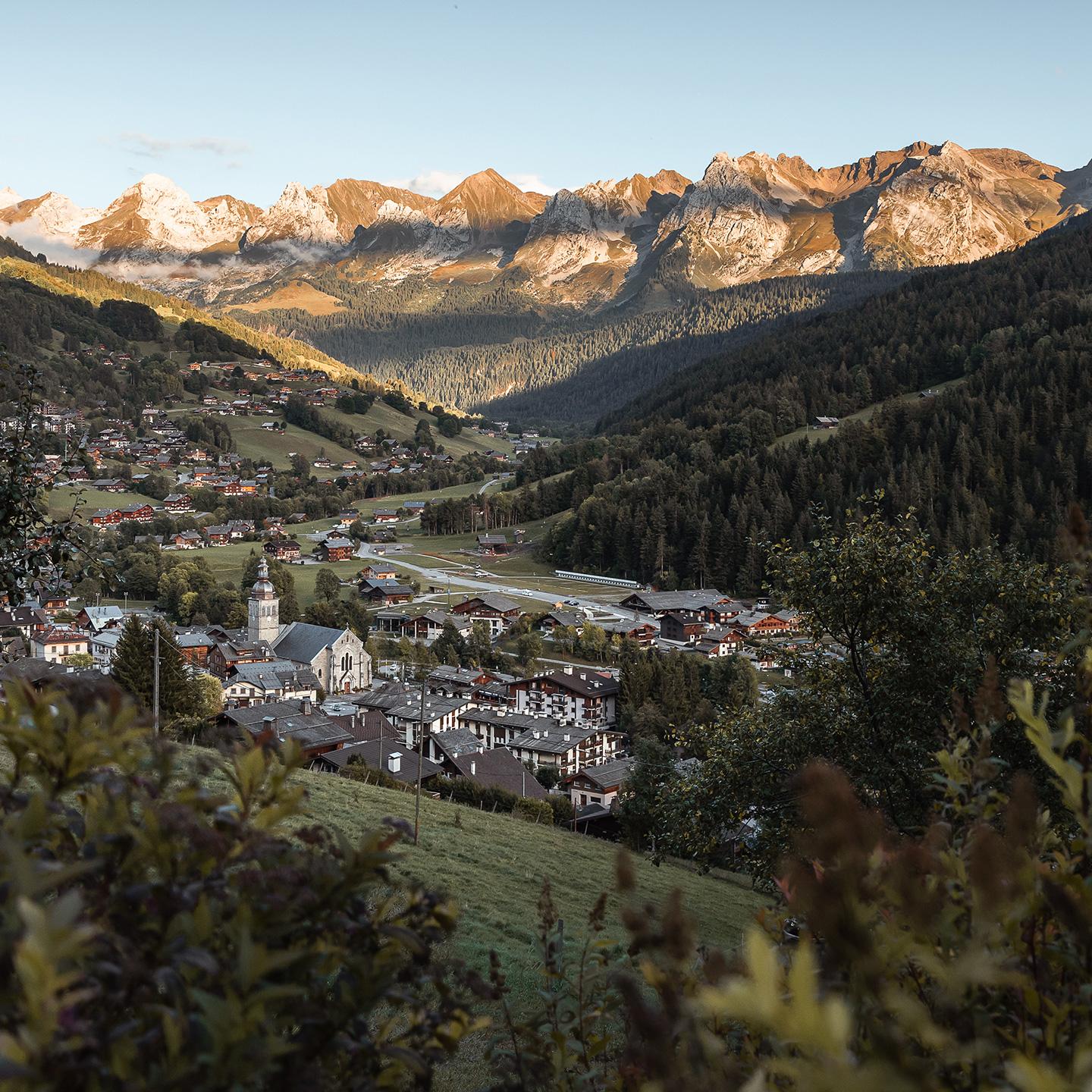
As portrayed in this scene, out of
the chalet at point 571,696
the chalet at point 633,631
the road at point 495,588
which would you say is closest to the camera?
the chalet at point 571,696

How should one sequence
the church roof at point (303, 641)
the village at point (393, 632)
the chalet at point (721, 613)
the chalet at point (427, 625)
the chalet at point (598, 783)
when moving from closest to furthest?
the village at point (393, 632)
the chalet at point (598, 783)
the church roof at point (303, 641)
the chalet at point (427, 625)
the chalet at point (721, 613)

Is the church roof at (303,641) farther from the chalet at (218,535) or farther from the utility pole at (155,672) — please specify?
the chalet at (218,535)

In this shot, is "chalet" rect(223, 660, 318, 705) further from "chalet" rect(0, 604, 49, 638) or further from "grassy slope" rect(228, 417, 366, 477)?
"grassy slope" rect(228, 417, 366, 477)

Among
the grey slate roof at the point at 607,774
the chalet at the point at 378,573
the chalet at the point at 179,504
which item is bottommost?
the grey slate roof at the point at 607,774

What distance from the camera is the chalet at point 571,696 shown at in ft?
189

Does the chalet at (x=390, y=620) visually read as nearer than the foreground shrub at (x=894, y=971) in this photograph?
No

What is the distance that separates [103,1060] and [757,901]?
20.0m

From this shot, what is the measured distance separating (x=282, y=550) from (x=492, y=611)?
A: 35536 millimetres

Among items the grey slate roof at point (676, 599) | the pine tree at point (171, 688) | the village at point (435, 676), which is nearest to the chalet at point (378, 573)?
the village at point (435, 676)

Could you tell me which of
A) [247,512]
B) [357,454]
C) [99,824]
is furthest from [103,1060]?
[357,454]

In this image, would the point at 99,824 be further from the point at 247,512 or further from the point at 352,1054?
the point at 247,512

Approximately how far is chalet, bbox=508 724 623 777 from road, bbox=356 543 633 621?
2875cm

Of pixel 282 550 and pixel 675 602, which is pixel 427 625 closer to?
pixel 675 602

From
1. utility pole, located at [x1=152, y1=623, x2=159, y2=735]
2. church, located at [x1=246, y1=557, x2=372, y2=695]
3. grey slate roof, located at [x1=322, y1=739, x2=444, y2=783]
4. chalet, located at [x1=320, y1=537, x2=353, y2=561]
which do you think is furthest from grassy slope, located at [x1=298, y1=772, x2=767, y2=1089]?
chalet, located at [x1=320, y1=537, x2=353, y2=561]
